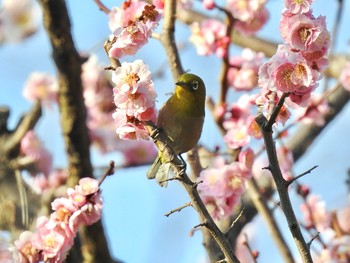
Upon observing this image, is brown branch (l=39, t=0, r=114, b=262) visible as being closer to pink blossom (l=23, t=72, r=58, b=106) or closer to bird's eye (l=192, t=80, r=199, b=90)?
bird's eye (l=192, t=80, r=199, b=90)

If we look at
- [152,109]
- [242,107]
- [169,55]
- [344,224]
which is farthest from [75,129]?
[344,224]

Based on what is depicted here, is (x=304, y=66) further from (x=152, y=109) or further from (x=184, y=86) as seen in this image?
(x=184, y=86)

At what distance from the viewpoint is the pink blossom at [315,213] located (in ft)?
11.6

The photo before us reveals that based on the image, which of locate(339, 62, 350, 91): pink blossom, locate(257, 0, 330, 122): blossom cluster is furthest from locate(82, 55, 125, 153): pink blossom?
locate(257, 0, 330, 122): blossom cluster

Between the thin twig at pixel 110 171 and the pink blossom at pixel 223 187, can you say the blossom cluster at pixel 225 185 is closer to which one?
the pink blossom at pixel 223 187

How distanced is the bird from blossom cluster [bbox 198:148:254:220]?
1.95ft

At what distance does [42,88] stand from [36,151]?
1286 mm

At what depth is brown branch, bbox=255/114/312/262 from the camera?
1790mm

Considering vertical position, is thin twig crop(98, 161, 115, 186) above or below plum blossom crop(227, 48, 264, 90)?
below

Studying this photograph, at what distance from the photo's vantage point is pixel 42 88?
5.55 m

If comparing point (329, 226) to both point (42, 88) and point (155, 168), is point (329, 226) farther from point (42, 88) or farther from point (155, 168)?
point (42, 88)

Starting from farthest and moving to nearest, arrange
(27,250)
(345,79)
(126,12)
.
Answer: (345,79) < (126,12) < (27,250)

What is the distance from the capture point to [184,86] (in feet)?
7.98

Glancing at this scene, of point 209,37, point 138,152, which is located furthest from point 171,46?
point 138,152
